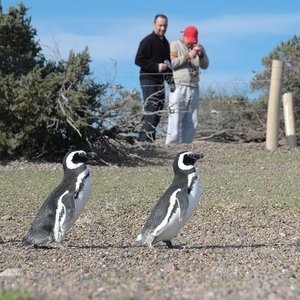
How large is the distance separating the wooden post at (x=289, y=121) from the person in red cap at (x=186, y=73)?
2.10 metres

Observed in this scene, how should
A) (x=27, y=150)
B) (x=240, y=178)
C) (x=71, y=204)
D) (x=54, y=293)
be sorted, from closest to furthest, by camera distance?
(x=54, y=293)
(x=71, y=204)
(x=240, y=178)
(x=27, y=150)

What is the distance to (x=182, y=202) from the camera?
7277 millimetres

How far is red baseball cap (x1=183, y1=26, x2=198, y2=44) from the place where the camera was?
15555 millimetres

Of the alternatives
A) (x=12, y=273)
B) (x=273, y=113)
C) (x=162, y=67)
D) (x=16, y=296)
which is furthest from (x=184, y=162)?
(x=273, y=113)

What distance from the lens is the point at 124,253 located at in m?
6.88

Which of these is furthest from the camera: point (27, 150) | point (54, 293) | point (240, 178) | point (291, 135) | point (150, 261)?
point (291, 135)

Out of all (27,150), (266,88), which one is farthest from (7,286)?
(266,88)

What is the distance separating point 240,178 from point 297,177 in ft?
2.79

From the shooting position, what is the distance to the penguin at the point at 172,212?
723 centimetres

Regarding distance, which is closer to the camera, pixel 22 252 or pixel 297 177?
pixel 22 252

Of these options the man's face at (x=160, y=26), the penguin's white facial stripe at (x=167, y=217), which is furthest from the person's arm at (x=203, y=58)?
the penguin's white facial stripe at (x=167, y=217)

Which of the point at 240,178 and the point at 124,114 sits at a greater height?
the point at 124,114

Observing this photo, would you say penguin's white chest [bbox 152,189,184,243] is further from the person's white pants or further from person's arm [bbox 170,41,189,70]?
person's arm [bbox 170,41,189,70]

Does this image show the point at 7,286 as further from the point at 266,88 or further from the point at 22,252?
the point at 266,88
